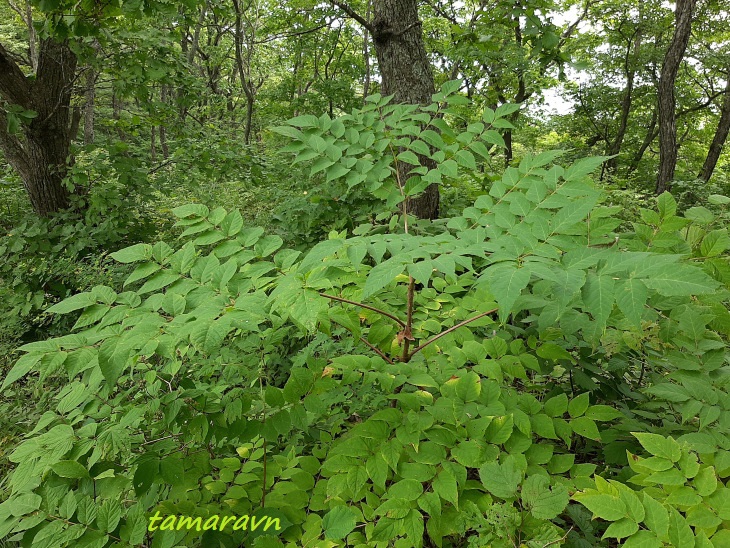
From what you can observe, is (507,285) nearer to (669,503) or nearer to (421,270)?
(421,270)

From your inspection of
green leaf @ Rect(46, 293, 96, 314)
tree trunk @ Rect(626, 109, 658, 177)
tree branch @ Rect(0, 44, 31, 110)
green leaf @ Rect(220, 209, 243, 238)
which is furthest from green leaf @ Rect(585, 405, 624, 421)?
tree trunk @ Rect(626, 109, 658, 177)

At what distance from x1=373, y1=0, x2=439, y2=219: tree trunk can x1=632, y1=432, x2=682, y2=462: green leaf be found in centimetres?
296

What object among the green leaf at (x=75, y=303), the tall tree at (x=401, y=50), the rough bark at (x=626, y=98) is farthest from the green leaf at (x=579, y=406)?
the rough bark at (x=626, y=98)

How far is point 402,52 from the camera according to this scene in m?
3.81

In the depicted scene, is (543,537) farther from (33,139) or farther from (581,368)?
(33,139)

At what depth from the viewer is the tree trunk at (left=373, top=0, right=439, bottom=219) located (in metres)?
3.70

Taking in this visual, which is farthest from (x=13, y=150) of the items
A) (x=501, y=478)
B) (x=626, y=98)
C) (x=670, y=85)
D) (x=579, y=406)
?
(x=626, y=98)

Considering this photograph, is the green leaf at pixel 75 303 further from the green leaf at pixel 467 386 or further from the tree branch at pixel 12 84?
the tree branch at pixel 12 84

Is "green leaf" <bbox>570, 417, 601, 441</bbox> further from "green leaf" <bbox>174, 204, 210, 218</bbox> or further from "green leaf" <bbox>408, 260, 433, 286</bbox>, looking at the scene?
"green leaf" <bbox>174, 204, 210, 218</bbox>

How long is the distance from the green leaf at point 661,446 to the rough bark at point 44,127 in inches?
240

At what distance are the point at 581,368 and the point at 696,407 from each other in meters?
0.63

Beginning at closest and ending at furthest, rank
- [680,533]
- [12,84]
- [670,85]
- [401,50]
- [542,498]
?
1. [680,533]
2. [542,498]
3. [401,50]
4. [12,84]
5. [670,85]

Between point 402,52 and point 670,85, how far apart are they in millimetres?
8009

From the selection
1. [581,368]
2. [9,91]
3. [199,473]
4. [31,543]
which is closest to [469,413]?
[581,368]
